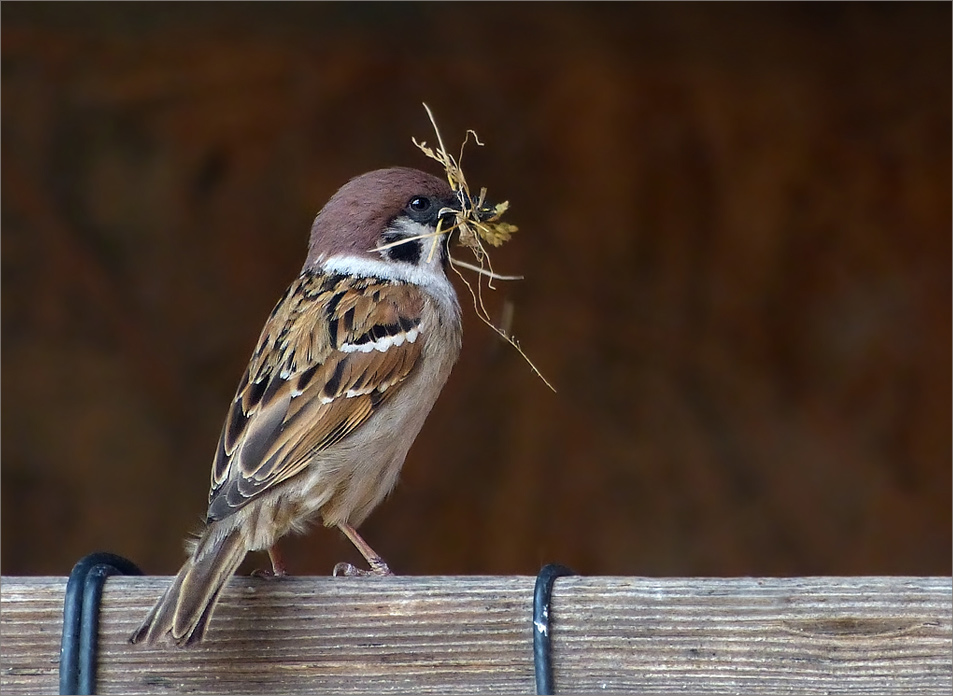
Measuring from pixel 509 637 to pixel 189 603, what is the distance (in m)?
0.49

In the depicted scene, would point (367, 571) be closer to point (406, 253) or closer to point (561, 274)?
point (406, 253)

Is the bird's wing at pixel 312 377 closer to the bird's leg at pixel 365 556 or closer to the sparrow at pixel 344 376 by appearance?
the sparrow at pixel 344 376

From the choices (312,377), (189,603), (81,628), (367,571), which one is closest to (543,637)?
(189,603)

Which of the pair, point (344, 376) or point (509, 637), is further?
point (344, 376)

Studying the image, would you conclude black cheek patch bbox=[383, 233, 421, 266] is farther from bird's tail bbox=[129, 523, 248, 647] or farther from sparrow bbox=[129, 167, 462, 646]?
bird's tail bbox=[129, 523, 248, 647]

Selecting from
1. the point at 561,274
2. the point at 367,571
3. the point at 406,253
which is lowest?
the point at 561,274

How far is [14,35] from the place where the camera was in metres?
4.93

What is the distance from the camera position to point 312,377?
8.84 ft

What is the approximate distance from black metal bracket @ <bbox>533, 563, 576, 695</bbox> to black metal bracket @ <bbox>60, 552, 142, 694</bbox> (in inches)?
26.2

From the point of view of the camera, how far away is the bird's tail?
1975mm

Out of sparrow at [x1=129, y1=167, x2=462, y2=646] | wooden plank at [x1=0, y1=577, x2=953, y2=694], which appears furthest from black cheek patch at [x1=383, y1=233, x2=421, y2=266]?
wooden plank at [x1=0, y1=577, x2=953, y2=694]

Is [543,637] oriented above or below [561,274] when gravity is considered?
above

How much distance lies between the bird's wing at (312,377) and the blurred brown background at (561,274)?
7.31ft

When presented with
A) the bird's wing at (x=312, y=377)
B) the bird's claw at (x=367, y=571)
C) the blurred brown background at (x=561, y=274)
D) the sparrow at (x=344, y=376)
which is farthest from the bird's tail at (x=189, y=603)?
the blurred brown background at (x=561, y=274)
